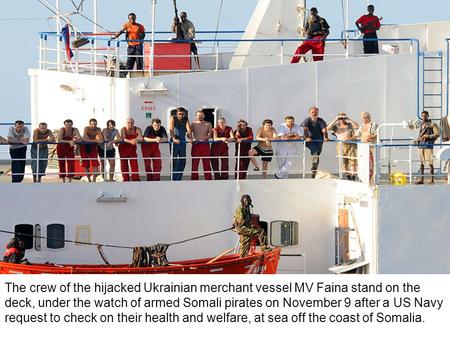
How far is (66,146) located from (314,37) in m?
5.96

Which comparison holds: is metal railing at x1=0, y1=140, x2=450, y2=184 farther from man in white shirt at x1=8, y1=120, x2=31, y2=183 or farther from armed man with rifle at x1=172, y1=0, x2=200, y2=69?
armed man with rifle at x1=172, y1=0, x2=200, y2=69

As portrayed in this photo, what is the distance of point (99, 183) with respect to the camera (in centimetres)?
3080

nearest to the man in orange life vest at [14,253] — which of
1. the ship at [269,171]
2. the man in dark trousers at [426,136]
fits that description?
the ship at [269,171]

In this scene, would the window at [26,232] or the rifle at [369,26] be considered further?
the rifle at [369,26]

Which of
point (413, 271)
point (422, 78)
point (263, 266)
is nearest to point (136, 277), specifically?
point (263, 266)

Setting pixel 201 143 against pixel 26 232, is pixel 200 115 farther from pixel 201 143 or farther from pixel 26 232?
pixel 26 232

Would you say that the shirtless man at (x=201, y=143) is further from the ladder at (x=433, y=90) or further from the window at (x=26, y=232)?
the ladder at (x=433, y=90)

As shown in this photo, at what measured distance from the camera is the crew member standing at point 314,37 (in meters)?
33.5

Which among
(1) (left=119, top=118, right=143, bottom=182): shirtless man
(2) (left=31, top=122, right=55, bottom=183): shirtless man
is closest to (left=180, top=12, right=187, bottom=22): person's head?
(1) (left=119, top=118, right=143, bottom=182): shirtless man

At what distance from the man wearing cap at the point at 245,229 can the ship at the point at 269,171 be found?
0.30m

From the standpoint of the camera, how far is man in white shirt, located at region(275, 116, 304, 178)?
3145 centimetres

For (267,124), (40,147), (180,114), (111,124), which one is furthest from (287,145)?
(40,147)

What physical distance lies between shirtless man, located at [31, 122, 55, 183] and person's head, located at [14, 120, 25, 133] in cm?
29

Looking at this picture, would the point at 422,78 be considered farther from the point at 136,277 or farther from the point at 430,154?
the point at 136,277
